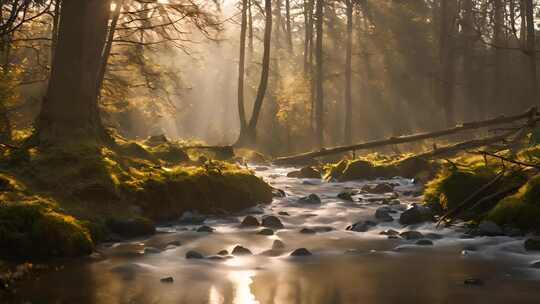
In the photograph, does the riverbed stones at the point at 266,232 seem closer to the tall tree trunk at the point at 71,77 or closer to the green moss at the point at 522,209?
the green moss at the point at 522,209

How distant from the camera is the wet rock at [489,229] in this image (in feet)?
24.3

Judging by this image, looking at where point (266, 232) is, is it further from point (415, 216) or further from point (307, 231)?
point (415, 216)

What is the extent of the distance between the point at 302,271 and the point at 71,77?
21.3 feet

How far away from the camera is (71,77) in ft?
35.0

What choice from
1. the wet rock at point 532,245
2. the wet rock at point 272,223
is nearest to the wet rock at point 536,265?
the wet rock at point 532,245

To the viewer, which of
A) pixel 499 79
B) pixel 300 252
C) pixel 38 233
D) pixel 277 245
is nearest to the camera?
pixel 38 233

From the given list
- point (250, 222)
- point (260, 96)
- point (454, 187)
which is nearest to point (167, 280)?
point (250, 222)

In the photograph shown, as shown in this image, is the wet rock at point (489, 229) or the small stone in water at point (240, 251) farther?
the wet rock at point (489, 229)

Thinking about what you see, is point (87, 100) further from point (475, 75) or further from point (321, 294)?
point (475, 75)

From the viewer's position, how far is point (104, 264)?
237 inches

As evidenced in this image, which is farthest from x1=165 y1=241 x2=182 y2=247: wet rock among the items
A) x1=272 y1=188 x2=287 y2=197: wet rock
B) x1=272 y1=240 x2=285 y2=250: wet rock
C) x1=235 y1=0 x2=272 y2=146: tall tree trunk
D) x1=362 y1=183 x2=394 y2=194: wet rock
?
x1=235 y1=0 x2=272 y2=146: tall tree trunk

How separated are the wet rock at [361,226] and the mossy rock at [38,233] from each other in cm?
359

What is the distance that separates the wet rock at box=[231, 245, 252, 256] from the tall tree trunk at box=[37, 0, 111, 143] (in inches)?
189

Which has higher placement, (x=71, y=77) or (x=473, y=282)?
Answer: (x=71, y=77)
